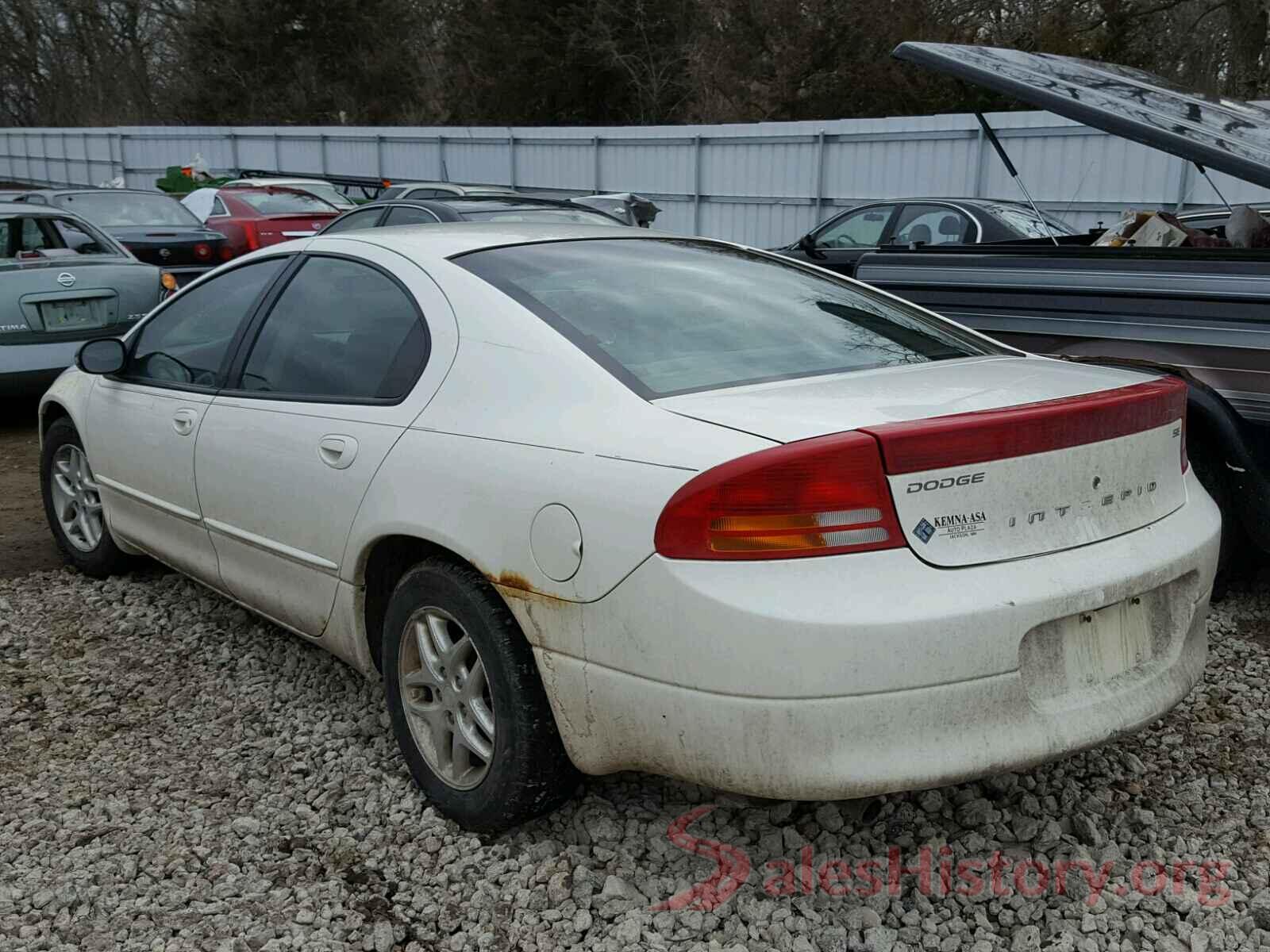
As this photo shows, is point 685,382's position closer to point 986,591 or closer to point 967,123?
point 986,591

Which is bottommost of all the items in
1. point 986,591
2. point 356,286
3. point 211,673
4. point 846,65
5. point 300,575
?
point 211,673

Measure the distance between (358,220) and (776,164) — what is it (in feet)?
31.3

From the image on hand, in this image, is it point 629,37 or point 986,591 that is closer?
point 986,591

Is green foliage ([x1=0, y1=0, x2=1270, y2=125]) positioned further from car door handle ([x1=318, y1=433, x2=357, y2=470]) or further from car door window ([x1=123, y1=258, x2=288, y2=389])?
car door handle ([x1=318, y1=433, x2=357, y2=470])

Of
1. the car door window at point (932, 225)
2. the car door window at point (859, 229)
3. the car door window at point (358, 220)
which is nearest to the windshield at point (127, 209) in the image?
the car door window at point (358, 220)

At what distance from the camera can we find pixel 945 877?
2.79 meters

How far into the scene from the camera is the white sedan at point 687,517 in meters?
2.34

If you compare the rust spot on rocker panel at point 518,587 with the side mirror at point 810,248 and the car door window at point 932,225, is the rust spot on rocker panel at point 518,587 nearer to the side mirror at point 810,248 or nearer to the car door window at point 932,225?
the car door window at point 932,225

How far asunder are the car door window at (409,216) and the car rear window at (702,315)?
6844mm

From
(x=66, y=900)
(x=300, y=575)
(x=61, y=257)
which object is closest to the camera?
(x=66, y=900)

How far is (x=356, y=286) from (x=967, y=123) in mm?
14584

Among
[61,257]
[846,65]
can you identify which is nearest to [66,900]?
[61,257]

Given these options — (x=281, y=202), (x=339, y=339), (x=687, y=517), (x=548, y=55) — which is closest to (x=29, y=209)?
(x=339, y=339)

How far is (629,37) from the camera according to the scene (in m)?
31.0
